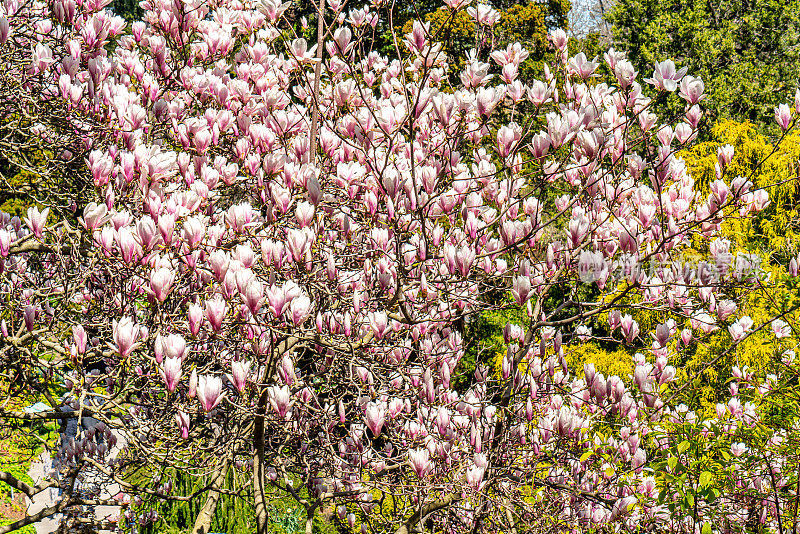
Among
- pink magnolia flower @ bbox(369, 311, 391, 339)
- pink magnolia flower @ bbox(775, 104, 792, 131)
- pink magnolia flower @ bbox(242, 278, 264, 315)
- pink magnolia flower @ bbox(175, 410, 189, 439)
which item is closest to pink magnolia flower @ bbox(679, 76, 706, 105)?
pink magnolia flower @ bbox(775, 104, 792, 131)

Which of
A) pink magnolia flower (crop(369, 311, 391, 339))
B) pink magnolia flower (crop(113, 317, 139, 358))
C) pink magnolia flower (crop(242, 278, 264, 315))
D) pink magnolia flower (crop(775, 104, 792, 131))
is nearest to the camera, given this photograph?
pink magnolia flower (crop(242, 278, 264, 315))

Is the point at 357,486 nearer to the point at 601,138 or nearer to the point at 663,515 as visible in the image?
the point at 663,515

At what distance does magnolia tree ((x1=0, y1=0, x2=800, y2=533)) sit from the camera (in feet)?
6.88

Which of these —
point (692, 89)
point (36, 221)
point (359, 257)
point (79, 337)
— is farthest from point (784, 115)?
point (36, 221)

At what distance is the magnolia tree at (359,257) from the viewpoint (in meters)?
2.10

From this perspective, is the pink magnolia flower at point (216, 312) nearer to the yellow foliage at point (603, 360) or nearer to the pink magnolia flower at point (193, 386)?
the pink magnolia flower at point (193, 386)

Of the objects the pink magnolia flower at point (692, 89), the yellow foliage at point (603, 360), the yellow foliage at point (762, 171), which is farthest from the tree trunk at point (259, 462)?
the yellow foliage at point (762, 171)

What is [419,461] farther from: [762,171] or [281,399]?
[762,171]

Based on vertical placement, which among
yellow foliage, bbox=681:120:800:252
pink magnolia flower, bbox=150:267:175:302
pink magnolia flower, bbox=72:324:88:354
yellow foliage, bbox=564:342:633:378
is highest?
yellow foliage, bbox=681:120:800:252

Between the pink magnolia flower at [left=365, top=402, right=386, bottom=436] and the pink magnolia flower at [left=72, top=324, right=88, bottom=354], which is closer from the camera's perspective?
the pink magnolia flower at [left=72, top=324, right=88, bottom=354]

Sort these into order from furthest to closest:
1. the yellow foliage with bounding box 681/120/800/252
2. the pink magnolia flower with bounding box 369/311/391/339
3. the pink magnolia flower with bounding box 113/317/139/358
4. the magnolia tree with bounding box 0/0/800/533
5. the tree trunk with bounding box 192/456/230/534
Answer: the yellow foliage with bounding box 681/120/800/252
the tree trunk with bounding box 192/456/230/534
the pink magnolia flower with bounding box 369/311/391/339
the magnolia tree with bounding box 0/0/800/533
the pink magnolia flower with bounding box 113/317/139/358

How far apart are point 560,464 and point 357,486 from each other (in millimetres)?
1135

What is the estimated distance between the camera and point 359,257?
2.54 meters

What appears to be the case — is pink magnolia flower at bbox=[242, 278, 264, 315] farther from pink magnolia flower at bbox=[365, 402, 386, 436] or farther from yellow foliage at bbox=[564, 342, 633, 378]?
yellow foliage at bbox=[564, 342, 633, 378]
